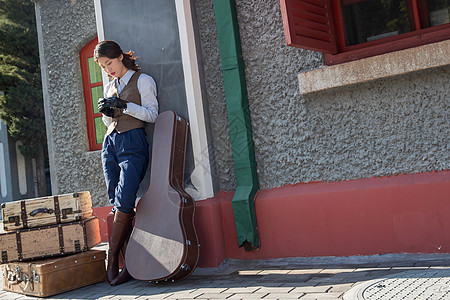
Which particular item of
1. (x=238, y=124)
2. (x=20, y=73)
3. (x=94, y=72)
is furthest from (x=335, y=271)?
(x=20, y=73)

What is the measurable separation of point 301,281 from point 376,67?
1.53 m

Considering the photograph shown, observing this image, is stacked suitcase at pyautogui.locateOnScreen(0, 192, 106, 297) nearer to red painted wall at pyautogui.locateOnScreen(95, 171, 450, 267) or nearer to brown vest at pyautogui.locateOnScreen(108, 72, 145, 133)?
brown vest at pyautogui.locateOnScreen(108, 72, 145, 133)

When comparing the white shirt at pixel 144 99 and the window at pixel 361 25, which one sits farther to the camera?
the white shirt at pixel 144 99

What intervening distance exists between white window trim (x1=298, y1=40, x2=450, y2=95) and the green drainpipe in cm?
52

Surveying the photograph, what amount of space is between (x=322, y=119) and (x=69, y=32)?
13.5ft

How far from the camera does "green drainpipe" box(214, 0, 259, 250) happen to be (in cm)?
396

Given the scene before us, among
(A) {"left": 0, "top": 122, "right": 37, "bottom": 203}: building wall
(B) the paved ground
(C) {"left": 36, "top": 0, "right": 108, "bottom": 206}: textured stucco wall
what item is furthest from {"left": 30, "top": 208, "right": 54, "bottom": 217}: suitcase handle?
(A) {"left": 0, "top": 122, "right": 37, "bottom": 203}: building wall

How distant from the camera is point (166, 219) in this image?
3.65m

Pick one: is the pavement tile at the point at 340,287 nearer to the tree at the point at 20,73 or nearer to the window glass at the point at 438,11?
the window glass at the point at 438,11

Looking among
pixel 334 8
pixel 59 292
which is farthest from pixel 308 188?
pixel 59 292

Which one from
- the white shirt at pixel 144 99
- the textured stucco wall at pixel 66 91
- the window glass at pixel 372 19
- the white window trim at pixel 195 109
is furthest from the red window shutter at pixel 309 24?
the textured stucco wall at pixel 66 91

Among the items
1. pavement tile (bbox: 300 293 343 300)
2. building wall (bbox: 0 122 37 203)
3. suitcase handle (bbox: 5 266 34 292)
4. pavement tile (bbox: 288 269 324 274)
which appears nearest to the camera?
pavement tile (bbox: 300 293 343 300)

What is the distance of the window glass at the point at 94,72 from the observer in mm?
6605

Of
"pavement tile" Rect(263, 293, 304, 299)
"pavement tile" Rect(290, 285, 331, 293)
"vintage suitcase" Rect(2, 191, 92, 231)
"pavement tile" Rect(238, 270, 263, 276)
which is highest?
"vintage suitcase" Rect(2, 191, 92, 231)
